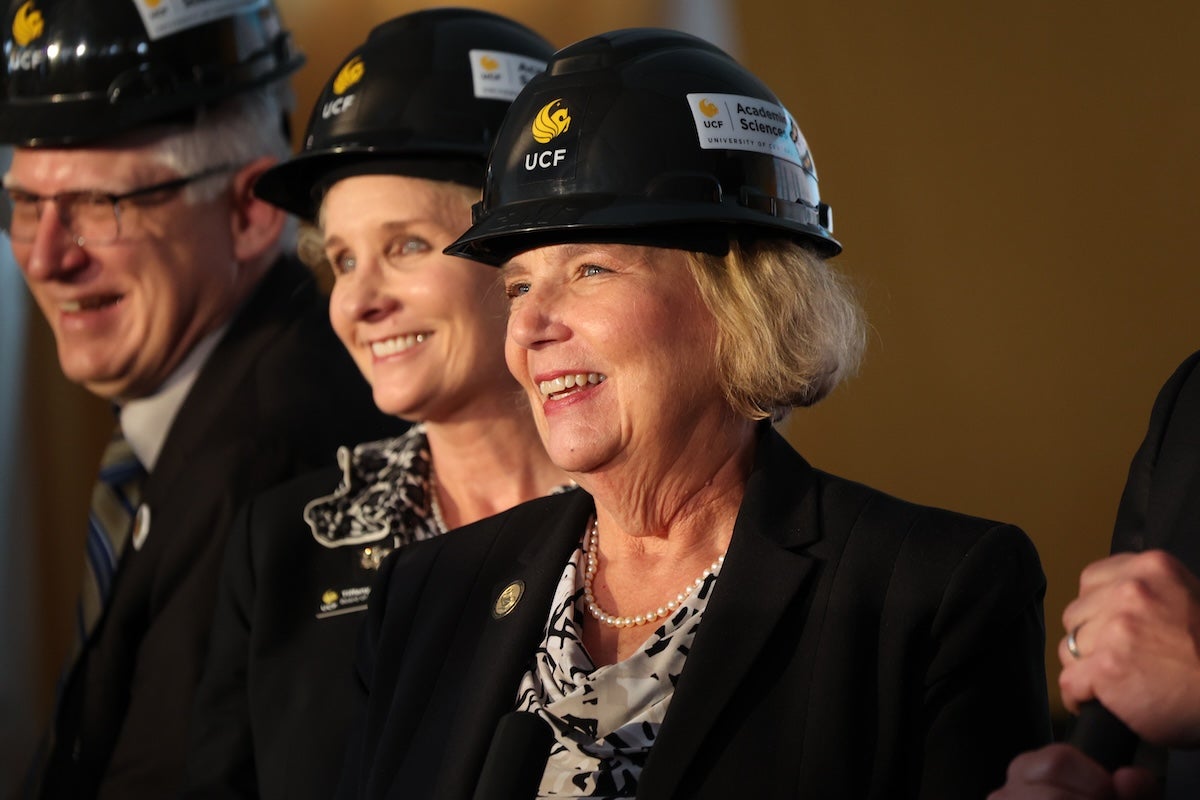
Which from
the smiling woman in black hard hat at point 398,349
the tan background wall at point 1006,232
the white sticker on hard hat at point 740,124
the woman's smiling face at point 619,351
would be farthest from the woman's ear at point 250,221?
the white sticker on hard hat at point 740,124

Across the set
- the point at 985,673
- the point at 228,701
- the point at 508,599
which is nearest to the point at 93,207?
the point at 228,701

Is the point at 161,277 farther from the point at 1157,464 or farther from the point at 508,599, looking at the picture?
the point at 1157,464

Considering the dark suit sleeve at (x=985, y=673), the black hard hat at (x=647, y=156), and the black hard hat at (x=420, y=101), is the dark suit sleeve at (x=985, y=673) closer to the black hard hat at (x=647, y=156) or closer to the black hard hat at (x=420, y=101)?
the black hard hat at (x=647, y=156)

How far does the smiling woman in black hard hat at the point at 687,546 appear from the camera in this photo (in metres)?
1.87

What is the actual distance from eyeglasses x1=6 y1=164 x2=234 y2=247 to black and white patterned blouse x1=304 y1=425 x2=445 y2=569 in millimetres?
960

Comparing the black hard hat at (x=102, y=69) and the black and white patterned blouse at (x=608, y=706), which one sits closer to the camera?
the black and white patterned blouse at (x=608, y=706)

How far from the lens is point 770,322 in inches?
84.3

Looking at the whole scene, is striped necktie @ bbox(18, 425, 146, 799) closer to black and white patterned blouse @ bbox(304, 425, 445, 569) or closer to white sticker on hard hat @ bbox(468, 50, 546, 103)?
black and white patterned blouse @ bbox(304, 425, 445, 569)

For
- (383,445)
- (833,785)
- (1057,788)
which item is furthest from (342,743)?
(1057,788)

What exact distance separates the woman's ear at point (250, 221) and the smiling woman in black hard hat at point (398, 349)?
67 centimetres

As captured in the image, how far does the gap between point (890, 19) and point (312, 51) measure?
2.02m

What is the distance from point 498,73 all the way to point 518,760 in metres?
1.74

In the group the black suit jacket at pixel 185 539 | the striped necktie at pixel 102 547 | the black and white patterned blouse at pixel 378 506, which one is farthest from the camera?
the striped necktie at pixel 102 547

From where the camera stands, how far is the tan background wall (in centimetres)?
353
